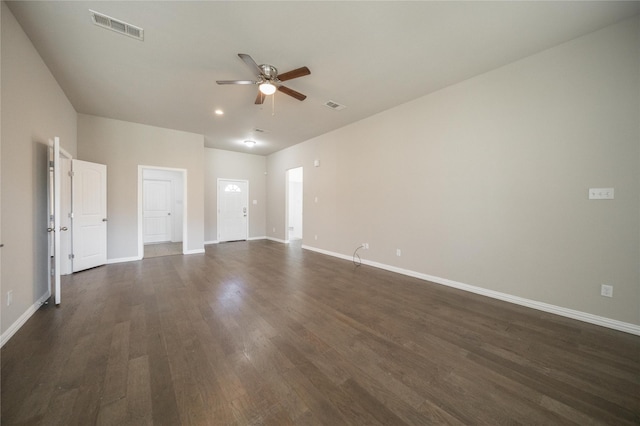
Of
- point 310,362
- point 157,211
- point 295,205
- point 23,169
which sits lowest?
point 310,362

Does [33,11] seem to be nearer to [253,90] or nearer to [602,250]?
[253,90]

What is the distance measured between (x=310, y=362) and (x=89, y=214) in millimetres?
5219

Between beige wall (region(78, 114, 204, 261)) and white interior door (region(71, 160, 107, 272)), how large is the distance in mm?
294

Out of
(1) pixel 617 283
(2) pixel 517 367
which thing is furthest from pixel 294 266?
(1) pixel 617 283

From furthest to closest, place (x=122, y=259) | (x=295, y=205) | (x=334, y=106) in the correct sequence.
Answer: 1. (x=295, y=205)
2. (x=122, y=259)
3. (x=334, y=106)

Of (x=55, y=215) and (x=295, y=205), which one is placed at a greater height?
(x=295, y=205)

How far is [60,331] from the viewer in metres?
2.23

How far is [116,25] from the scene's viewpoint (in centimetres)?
237

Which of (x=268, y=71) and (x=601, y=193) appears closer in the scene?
(x=601, y=193)

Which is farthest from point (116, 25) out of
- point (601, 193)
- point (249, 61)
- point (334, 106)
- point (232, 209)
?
point (232, 209)

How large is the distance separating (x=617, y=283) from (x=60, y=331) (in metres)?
5.69

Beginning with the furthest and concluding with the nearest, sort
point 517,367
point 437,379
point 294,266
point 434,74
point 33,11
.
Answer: point 294,266, point 434,74, point 33,11, point 517,367, point 437,379

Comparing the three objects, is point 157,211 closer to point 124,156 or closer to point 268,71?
point 124,156

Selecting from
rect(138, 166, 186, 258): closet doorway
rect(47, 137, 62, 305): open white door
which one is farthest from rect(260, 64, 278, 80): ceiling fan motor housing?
rect(138, 166, 186, 258): closet doorway
